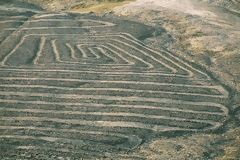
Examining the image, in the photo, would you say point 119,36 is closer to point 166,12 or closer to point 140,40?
point 140,40

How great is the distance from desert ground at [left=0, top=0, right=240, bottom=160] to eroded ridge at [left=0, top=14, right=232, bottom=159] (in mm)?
42

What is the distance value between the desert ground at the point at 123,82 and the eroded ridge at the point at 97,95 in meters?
0.04

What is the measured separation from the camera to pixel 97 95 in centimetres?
1927

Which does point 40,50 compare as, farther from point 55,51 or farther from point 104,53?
point 104,53

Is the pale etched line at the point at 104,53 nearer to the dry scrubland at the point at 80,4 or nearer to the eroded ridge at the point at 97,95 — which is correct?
the eroded ridge at the point at 97,95

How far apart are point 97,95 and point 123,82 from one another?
1771 mm

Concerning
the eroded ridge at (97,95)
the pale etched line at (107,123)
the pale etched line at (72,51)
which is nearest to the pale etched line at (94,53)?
the eroded ridge at (97,95)

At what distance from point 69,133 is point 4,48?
10235 millimetres

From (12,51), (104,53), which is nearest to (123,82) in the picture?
(104,53)

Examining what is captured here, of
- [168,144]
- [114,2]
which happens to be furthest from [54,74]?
[114,2]

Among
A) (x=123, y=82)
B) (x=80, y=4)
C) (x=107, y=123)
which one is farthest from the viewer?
(x=80, y=4)

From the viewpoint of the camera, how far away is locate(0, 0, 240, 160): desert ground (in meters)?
15.9

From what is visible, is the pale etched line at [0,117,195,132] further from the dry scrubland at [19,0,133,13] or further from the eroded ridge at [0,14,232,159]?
the dry scrubland at [19,0,133,13]

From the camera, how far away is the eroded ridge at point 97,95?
53.5 feet
